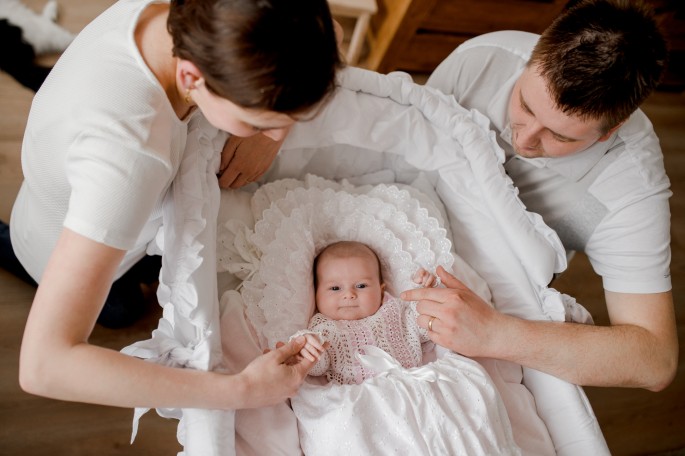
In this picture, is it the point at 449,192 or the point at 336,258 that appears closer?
the point at 336,258

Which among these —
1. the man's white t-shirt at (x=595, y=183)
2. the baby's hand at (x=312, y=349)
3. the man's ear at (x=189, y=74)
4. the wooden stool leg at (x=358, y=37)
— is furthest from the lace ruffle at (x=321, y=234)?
the wooden stool leg at (x=358, y=37)

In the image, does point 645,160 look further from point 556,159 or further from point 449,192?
point 449,192

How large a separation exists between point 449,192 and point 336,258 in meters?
0.35

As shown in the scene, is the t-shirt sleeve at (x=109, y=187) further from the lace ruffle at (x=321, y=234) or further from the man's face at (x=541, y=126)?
the man's face at (x=541, y=126)

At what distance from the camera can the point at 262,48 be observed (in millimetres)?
581

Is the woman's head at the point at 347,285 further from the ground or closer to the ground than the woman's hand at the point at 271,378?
closer to the ground

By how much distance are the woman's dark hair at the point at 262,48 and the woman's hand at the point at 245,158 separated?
1.41 feet

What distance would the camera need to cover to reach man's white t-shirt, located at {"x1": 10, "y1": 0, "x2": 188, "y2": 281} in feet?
2.16

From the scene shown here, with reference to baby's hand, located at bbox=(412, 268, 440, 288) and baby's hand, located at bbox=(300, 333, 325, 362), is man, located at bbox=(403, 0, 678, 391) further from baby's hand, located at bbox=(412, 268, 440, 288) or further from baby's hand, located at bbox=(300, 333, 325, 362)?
baby's hand, located at bbox=(300, 333, 325, 362)

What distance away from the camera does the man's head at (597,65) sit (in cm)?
88

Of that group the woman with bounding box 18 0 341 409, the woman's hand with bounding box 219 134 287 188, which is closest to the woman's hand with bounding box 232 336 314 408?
the woman with bounding box 18 0 341 409

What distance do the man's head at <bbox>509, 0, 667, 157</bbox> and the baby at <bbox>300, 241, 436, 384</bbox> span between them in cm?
45

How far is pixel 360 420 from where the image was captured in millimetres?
913

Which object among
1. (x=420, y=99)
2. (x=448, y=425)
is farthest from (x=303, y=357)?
(x=420, y=99)
